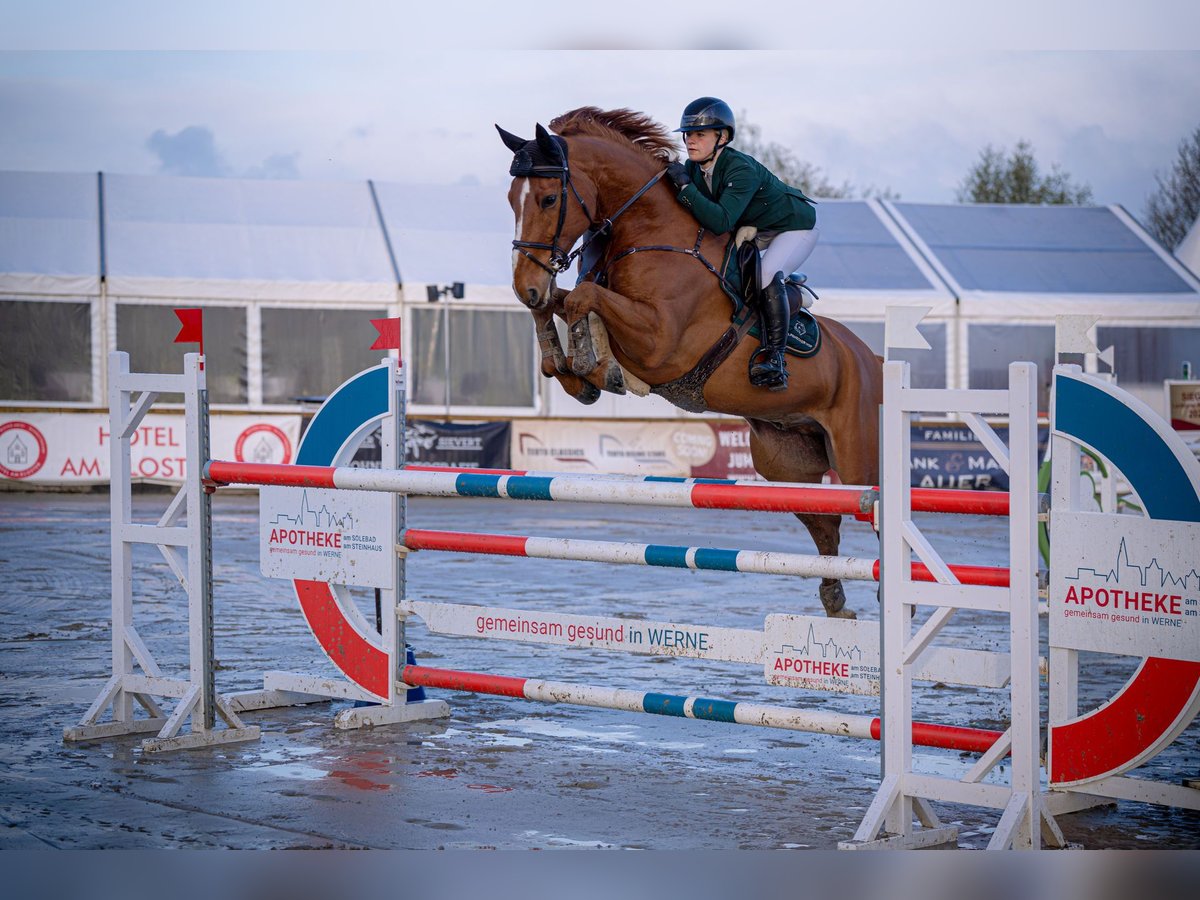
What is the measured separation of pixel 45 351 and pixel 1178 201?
25.8 m

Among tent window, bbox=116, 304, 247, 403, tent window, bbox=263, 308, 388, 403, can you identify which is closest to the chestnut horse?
tent window, bbox=263, 308, 388, 403

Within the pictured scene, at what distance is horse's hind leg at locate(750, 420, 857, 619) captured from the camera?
5551 millimetres

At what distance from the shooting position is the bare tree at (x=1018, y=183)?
35188 millimetres

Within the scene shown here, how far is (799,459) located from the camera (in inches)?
224

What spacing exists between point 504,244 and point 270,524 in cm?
1299

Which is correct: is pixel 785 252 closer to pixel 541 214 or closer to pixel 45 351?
pixel 541 214

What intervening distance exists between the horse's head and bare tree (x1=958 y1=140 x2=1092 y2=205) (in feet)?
107

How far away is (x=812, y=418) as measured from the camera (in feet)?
17.7

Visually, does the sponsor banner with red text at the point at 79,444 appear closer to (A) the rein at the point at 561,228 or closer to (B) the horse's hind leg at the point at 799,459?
(B) the horse's hind leg at the point at 799,459

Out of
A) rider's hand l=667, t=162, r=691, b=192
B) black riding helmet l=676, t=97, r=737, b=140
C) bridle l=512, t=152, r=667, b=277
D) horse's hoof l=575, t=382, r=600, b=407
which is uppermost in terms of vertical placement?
black riding helmet l=676, t=97, r=737, b=140

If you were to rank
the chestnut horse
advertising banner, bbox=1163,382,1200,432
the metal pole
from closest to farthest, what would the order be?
the chestnut horse < advertising banner, bbox=1163,382,1200,432 < the metal pole

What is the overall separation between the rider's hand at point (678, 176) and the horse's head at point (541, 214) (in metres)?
0.45

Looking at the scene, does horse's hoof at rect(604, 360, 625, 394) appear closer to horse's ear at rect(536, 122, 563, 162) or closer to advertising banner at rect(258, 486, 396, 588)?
horse's ear at rect(536, 122, 563, 162)

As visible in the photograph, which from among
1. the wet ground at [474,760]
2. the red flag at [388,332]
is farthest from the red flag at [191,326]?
the wet ground at [474,760]
